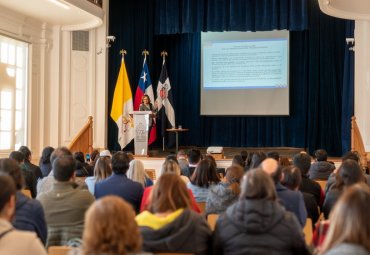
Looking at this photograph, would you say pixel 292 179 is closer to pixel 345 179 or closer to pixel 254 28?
pixel 345 179

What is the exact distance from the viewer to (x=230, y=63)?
38.1ft

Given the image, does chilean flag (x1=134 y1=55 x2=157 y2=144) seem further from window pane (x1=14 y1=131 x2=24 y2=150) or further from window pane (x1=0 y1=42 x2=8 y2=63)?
window pane (x1=0 y1=42 x2=8 y2=63)

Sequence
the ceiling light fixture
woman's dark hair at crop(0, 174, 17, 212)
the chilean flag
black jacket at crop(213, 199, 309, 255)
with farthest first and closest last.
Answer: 1. the chilean flag
2. the ceiling light fixture
3. black jacket at crop(213, 199, 309, 255)
4. woman's dark hair at crop(0, 174, 17, 212)

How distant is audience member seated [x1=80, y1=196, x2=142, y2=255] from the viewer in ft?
5.75

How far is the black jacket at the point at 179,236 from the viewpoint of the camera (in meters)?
2.42

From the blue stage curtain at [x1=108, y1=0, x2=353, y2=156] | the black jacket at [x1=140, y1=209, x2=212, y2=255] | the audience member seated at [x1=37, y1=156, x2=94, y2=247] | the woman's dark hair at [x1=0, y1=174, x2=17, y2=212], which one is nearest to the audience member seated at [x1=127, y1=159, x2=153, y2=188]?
the audience member seated at [x1=37, y1=156, x2=94, y2=247]

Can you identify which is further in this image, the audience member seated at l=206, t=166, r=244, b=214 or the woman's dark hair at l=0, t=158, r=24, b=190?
the audience member seated at l=206, t=166, r=244, b=214

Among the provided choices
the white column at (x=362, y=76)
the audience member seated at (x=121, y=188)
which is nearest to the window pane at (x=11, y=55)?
the audience member seated at (x=121, y=188)

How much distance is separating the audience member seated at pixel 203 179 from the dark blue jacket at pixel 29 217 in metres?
1.72

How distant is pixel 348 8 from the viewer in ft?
30.8

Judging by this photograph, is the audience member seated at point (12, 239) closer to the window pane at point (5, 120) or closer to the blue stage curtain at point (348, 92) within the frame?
the window pane at point (5, 120)

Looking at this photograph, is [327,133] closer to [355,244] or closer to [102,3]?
[102,3]

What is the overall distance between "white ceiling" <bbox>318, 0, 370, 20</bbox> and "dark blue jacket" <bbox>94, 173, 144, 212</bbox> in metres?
6.75

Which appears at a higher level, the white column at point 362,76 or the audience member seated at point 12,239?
the white column at point 362,76
